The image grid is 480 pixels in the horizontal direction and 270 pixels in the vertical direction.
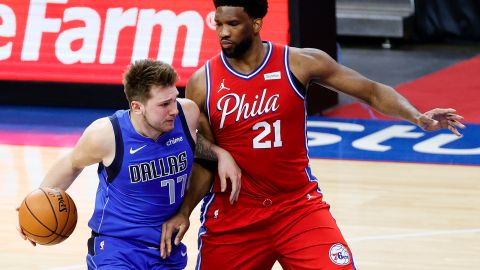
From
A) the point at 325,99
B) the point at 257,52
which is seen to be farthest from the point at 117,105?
the point at 257,52

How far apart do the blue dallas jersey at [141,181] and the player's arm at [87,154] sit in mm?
42

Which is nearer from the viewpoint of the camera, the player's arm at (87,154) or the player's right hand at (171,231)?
the player's arm at (87,154)

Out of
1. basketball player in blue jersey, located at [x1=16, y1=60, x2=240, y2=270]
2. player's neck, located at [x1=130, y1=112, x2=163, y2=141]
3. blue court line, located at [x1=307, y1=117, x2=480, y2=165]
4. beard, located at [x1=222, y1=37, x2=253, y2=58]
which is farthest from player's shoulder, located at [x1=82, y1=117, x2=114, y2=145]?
blue court line, located at [x1=307, y1=117, x2=480, y2=165]

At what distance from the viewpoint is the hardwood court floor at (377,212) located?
27.5 ft

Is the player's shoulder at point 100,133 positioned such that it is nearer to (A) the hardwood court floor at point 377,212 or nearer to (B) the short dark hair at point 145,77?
(B) the short dark hair at point 145,77

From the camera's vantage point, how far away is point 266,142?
642cm

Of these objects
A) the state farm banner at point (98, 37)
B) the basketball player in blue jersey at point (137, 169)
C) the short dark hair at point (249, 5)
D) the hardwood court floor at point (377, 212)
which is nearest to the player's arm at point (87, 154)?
the basketball player in blue jersey at point (137, 169)

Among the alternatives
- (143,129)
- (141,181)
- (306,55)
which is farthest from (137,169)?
(306,55)

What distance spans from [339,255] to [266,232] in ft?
1.48

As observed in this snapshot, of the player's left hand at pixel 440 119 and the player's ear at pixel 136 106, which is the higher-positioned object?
the player's ear at pixel 136 106

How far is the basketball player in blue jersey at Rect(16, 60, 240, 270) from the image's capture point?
610cm

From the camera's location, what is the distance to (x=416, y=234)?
8.84 m

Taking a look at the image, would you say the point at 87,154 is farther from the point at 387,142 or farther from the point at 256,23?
the point at 387,142

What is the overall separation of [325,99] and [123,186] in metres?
7.18
